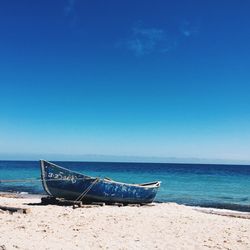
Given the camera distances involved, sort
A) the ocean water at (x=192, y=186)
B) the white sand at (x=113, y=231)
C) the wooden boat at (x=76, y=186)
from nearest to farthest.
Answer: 1. the white sand at (x=113, y=231)
2. the wooden boat at (x=76, y=186)
3. the ocean water at (x=192, y=186)

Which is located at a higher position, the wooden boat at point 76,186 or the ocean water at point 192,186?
the wooden boat at point 76,186

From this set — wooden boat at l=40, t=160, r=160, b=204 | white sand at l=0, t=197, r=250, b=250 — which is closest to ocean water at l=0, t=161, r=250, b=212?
wooden boat at l=40, t=160, r=160, b=204

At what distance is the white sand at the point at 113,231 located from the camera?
8719 millimetres

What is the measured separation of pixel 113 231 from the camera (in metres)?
10.2

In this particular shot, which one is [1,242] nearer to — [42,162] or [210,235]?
[210,235]

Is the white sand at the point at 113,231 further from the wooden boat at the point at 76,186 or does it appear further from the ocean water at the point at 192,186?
the ocean water at the point at 192,186

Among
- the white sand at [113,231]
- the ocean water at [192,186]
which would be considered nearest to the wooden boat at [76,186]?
the white sand at [113,231]

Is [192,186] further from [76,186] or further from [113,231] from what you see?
[113,231]

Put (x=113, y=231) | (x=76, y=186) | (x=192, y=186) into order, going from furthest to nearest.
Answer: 1. (x=192, y=186)
2. (x=76, y=186)
3. (x=113, y=231)

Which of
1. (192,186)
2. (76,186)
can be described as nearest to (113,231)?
(76,186)

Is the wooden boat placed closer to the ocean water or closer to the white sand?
the white sand

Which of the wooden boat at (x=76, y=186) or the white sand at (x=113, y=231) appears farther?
the wooden boat at (x=76, y=186)

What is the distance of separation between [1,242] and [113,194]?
335 inches

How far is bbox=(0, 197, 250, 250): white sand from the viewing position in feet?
28.6
